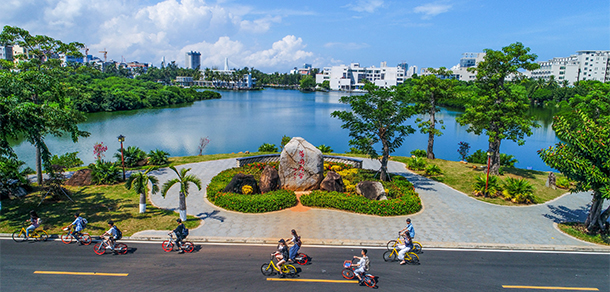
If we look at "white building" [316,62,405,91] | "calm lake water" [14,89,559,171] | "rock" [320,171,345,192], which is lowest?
"calm lake water" [14,89,559,171]

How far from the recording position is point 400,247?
11.5 meters

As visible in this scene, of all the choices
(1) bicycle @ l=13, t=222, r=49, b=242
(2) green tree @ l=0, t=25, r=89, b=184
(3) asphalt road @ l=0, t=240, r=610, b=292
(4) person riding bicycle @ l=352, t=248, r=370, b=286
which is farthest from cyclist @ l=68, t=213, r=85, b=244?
(4) person riding bicycle @ l=352, t=248, r=370, b=286

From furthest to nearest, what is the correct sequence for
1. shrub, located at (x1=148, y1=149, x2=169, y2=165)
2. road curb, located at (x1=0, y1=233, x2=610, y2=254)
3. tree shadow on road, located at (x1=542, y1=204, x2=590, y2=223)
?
shrub, located at (x1=148, y1=149, x2=169, y2=165), tree shadow on road, located at (x1=542, y1=204, x2=590, y2=223), road curb, located at (x1=0, y1=233, x2=610, y2=254)

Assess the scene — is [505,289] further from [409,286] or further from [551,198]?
[551,198]

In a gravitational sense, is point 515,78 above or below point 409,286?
above

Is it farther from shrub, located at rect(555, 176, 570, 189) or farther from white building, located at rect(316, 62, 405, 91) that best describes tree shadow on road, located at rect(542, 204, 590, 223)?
white building, located at rect(316, 62, 405, 91)

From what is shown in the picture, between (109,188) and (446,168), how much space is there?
22.4m

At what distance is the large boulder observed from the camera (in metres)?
18.5

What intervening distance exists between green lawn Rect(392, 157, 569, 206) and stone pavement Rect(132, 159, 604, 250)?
31.7 inches

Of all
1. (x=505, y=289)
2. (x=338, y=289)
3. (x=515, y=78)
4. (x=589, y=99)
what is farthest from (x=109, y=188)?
(x=589, y=99)

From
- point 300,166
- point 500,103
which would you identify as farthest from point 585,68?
point 300,166

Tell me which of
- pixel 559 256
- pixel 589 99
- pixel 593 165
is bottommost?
pixel 559 256

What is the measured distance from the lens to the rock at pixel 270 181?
18109 millimetres

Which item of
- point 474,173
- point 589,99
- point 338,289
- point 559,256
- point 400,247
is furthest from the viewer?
point 474,173
